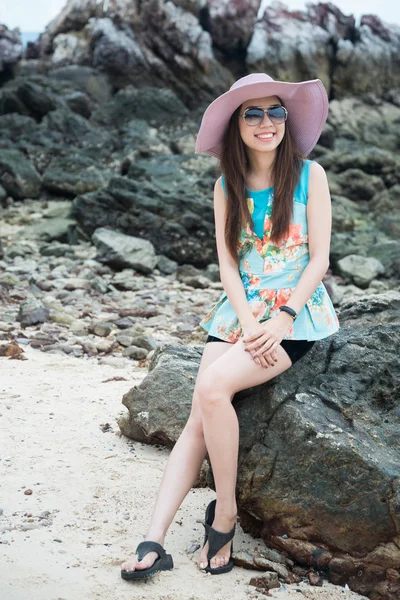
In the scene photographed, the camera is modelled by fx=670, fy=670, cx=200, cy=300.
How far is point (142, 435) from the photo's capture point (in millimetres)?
4547

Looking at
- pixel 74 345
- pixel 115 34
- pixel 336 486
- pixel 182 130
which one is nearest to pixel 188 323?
pixel 74 345

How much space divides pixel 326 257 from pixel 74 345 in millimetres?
4051

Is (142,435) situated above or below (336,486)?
below

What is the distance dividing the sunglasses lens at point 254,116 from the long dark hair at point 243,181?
0.15 metres

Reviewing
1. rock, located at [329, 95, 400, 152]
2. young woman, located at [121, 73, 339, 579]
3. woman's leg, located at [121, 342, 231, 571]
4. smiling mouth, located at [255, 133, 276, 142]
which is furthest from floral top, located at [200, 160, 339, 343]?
rock, located at [329, 95, 400, 152]

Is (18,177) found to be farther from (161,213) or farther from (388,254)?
(388,254)

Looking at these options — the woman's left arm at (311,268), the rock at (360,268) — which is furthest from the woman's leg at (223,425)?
the rock at (360,268)

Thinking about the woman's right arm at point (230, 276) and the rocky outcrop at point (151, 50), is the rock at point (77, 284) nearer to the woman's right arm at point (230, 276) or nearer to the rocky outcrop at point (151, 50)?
the woman's right arm at point (230, 276)

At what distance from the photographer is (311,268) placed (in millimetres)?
3543

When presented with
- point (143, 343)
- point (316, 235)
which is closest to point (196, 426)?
point (316, 235)

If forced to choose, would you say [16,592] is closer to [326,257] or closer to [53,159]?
[326,257]

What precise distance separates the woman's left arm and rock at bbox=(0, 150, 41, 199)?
14.0m

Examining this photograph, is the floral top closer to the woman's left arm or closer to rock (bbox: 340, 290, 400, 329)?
the woman's left arm

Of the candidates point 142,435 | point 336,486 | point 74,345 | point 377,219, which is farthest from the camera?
point 377,219
